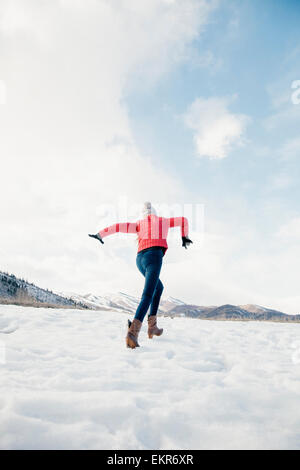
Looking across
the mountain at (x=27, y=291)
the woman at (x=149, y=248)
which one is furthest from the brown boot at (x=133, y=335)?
the mountain at (x=27, y=291)

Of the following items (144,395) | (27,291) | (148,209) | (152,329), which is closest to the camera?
(144,395)

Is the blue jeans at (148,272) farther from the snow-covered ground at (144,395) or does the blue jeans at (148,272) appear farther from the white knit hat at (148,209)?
the white knit hat at (148,209)

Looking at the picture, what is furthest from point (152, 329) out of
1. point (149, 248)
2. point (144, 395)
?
point (144, 395)

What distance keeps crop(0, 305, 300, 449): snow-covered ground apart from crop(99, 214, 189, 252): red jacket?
5.05 feet

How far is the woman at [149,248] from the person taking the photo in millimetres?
3727

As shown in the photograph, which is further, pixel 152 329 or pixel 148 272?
pixel 152 329

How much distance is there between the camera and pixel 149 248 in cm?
409

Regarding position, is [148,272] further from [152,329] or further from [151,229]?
[152,329]

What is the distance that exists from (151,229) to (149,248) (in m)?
0.31

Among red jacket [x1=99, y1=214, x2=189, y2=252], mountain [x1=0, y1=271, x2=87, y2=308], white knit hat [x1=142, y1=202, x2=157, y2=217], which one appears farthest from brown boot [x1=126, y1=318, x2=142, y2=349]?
mountain [x1=0, y1=271, x2=87, y2=308]

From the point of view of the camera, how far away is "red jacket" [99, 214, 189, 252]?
4.11 meters
